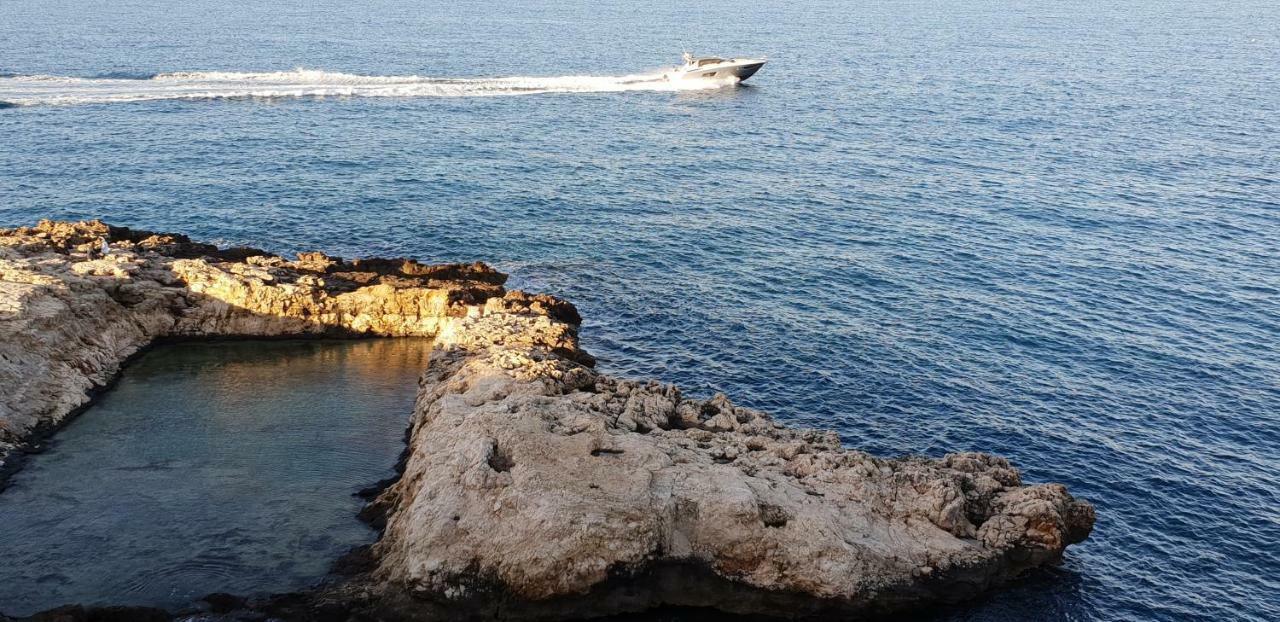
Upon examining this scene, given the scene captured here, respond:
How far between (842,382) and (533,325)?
1756 centimetres

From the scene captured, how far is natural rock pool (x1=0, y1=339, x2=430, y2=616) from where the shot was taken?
36.8 m

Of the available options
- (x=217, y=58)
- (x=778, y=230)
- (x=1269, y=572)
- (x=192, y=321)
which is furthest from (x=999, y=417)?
(x=217, y=58)

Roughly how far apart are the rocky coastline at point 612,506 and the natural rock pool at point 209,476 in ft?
5.64

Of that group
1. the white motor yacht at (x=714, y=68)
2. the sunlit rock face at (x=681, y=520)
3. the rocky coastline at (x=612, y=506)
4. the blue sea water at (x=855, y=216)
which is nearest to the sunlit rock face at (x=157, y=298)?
the rocky coastline at (x=612, y=506)

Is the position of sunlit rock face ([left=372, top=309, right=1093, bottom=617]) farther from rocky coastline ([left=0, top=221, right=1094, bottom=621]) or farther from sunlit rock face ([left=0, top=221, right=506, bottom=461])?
sunlit rock face ([left=0, top=221, right=506, bottom=461])

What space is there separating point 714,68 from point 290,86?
5708 cm

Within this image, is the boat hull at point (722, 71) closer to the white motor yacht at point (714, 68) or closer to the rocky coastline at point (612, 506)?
the white motor yacht at point (714, 68)

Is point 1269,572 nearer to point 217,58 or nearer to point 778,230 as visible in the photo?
point 778,230

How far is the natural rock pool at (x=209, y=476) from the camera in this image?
36.8 meters

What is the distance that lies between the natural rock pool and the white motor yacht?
301 feet

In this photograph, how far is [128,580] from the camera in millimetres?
36312

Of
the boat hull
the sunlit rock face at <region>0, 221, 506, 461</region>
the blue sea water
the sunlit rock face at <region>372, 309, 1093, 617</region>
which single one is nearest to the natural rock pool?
the sunlit rock face at <region>0, 221, 506, 461</region>

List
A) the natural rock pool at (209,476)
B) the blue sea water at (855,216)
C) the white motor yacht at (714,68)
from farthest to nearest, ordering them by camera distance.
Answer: the white motor yacht at (714,68) < the blue sea water at (855,216) < the natural rock pool at (209,476)

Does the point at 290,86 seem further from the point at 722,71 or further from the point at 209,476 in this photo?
the point at 209,476
